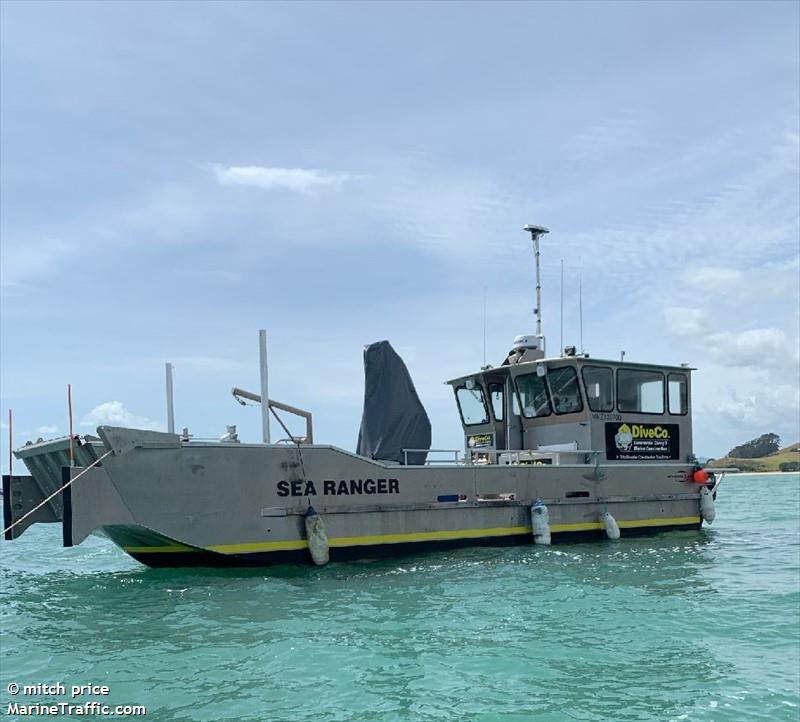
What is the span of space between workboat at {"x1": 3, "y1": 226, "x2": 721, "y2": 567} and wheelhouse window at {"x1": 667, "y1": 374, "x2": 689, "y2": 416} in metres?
0.04

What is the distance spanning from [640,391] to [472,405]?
394 cm

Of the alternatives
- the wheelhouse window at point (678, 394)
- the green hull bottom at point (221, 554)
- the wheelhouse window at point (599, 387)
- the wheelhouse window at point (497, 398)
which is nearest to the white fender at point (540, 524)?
the green hull bottom at point (221, 554)

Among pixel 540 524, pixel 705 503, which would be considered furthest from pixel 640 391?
pixel 540 524

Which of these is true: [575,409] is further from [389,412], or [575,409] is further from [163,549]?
[163,549]

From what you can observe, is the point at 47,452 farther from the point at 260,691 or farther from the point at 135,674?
the point at 260,691

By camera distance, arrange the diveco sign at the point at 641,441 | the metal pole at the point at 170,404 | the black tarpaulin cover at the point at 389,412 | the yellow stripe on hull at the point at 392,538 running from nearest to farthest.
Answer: the yellow stripe on hull at the point at 392,538
the metal pole at the point at 170,404
the black tarpaulin cover at the point at 389,412
the diveco sign at the point at 641,441

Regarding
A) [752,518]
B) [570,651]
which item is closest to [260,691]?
[570,651]

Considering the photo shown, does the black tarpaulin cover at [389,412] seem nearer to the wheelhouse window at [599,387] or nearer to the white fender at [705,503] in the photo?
the wheelhouse window at [599,387]

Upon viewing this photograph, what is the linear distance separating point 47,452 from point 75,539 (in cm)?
194

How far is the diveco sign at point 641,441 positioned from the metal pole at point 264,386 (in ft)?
26.2

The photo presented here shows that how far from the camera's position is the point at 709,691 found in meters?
6.64

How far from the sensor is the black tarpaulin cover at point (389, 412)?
1430 centimetres

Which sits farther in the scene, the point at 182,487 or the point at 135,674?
the point at 182,487

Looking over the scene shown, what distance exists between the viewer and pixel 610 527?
637 inches
